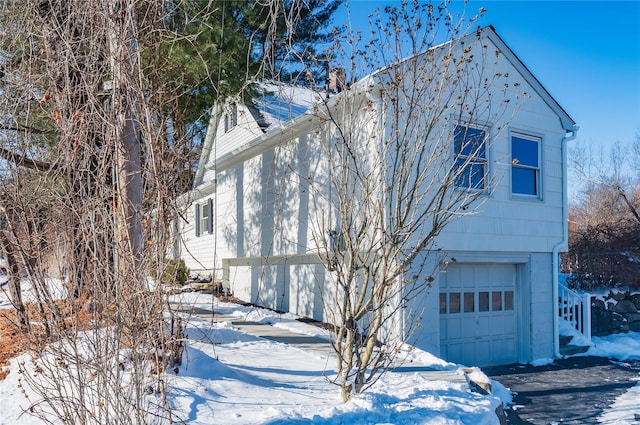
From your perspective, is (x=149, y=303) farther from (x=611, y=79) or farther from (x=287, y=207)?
(x=611, y=79)

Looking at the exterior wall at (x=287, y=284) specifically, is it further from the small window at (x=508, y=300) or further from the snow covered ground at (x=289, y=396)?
the small window at (x=508, y=300)

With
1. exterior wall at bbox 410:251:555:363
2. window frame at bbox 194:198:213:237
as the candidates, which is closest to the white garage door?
exterior wall at bbox 410:251:555:363

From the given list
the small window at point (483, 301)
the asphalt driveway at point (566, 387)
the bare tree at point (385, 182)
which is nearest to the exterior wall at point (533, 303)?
the asphalt driveway at point (566, 387)

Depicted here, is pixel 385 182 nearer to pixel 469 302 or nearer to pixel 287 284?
pixel 469 302

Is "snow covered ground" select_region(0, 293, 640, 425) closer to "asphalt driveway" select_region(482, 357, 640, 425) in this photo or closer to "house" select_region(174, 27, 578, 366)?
"asphalt driveway" select_region(482, 357, 640, 425)

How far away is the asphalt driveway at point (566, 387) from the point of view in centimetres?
742

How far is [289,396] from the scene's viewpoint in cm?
545

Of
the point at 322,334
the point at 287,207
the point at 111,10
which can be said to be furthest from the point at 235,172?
the point at 111,10

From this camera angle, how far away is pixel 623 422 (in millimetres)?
7004

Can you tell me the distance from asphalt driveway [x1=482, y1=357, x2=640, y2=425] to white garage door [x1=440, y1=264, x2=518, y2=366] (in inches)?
17.4

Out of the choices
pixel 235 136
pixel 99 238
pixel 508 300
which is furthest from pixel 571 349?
pixel 99 238

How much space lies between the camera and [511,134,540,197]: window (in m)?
11.4

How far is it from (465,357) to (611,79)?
10148 millimetres

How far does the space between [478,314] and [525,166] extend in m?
3.20
